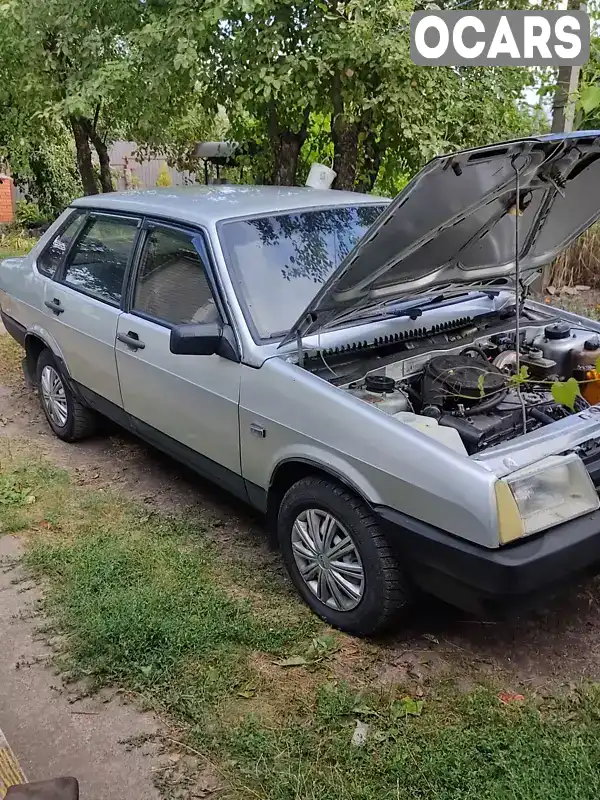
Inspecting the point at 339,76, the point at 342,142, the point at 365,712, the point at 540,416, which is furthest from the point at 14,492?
the point at 342,142

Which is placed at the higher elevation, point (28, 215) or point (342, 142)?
point (342, 142)

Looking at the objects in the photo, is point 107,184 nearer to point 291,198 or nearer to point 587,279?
point 587,279

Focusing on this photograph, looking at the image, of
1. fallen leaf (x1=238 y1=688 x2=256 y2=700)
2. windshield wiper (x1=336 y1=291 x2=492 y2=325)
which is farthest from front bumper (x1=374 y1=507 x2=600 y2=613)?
windshield wiper (x1=336 y1=291 x2=492 y2=325)

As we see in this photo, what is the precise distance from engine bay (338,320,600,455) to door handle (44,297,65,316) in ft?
7.93

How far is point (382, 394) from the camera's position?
3270mm

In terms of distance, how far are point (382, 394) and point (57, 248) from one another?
2924 millimetres

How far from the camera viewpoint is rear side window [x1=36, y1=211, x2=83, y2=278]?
4977mm

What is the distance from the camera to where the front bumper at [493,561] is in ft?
8.31

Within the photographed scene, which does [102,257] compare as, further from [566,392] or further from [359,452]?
[566,392]

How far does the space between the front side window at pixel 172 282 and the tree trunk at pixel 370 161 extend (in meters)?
3.88

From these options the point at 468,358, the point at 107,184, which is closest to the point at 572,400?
the point at 468,358

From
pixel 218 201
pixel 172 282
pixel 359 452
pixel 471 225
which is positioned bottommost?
pixel 359 452

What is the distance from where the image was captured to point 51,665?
3.13 m

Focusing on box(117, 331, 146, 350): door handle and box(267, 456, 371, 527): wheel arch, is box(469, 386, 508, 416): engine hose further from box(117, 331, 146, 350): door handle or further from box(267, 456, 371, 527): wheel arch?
box(117, 331, 146, 350): door handle
